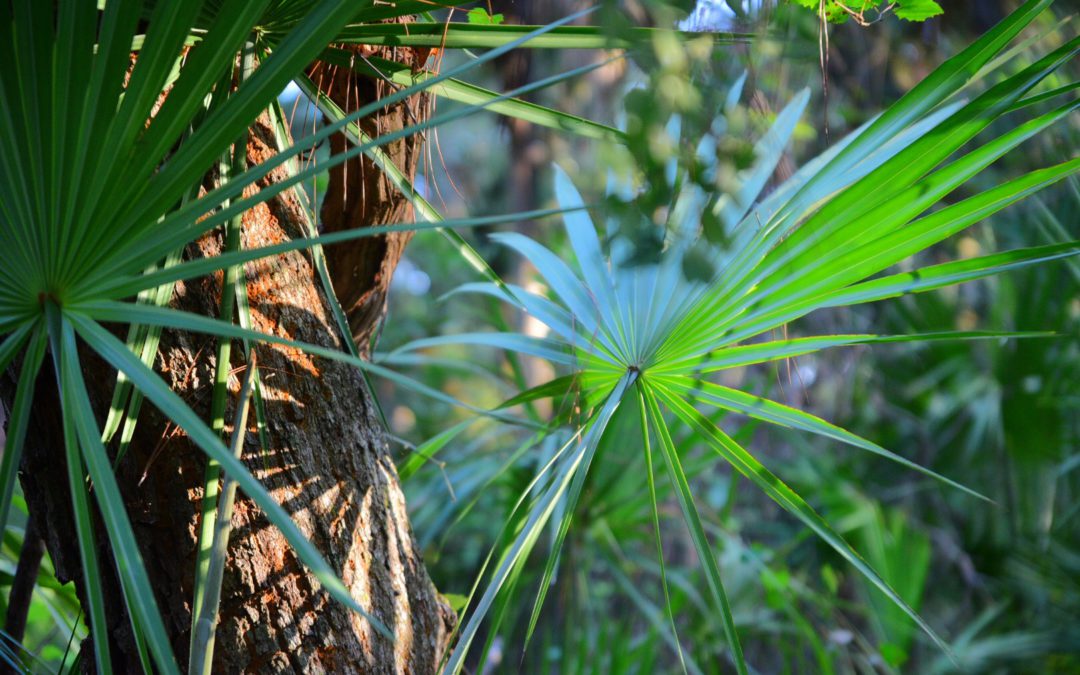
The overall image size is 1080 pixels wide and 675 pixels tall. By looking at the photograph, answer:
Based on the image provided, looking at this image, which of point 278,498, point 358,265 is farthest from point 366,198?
point 278,498

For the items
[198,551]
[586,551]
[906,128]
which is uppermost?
[906,128]

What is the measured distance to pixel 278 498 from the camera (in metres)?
0.66

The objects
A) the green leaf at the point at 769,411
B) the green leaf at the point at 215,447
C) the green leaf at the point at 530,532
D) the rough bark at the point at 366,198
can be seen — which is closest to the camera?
the green leaf at the point at 215,447

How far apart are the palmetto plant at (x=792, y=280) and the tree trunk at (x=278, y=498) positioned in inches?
4.9

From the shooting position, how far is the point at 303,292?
73 centimetres

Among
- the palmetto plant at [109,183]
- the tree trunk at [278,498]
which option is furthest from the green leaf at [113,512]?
the tree trunk at [278,498]

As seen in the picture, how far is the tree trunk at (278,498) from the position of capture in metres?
0.64

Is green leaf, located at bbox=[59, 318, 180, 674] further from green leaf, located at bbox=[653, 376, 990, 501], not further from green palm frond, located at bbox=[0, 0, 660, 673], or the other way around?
green leaf, located at bbox=[653, 376, 990, 501]

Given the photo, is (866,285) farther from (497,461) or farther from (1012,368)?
(1012,368)

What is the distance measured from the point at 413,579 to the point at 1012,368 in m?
1.92

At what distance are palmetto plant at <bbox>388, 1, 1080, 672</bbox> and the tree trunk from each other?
12 centimetres

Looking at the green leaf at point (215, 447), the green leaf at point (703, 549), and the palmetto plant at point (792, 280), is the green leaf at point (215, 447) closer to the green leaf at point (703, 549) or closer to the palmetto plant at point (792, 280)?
the palmetto plant at point (792, 280)

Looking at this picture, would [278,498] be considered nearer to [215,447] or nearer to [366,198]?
[215,447]

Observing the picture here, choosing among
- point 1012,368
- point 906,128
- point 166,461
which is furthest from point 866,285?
point 1012,368
